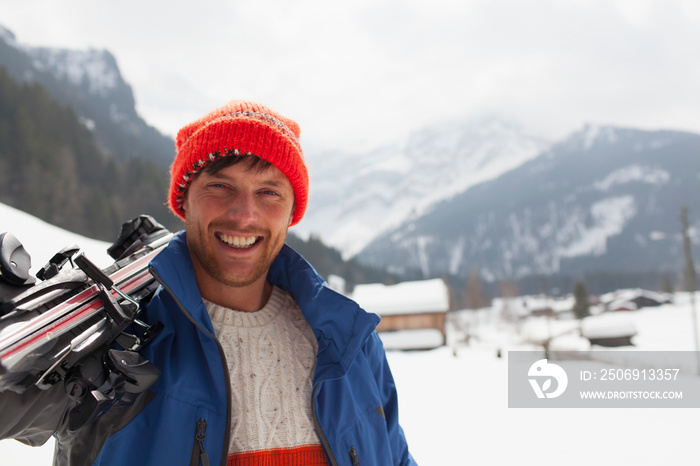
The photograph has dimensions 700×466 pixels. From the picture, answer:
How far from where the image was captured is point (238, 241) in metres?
2.04

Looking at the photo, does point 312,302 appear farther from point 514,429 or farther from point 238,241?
point 514,429

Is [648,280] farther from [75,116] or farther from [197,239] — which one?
[197,239]

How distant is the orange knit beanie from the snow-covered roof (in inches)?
1111

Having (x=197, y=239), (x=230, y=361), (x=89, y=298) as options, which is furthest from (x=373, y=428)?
(x=89, y=298)

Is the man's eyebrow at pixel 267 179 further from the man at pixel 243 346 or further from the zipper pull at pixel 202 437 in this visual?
the zipper pull at pixel 202 437

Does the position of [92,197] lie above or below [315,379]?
above

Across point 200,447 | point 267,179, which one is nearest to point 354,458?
point 200,447

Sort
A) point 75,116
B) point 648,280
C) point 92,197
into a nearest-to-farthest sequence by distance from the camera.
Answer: point 92,197 < point 75,116 < point 648,280

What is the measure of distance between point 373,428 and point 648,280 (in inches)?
5924

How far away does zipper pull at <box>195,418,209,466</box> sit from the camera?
62.9 inches

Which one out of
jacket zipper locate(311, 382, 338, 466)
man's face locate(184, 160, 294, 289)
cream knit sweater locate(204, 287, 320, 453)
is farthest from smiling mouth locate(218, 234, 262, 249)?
jacket zipper locate(311, 382, 338, 466)

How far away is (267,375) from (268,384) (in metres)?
0.04

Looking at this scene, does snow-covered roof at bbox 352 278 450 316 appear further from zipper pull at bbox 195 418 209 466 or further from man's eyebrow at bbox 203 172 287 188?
zipper pull at bbox 195 418 209 466

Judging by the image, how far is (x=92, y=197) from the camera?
43000 mm
